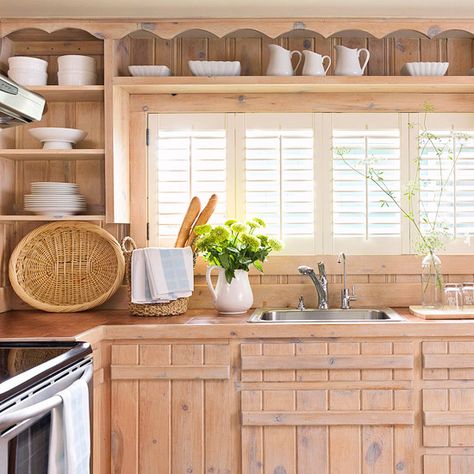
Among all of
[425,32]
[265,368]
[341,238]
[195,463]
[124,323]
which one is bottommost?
[195,463]

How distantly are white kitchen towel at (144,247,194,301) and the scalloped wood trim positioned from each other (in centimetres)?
102

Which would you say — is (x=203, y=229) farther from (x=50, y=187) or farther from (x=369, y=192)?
(x=369, y=192)

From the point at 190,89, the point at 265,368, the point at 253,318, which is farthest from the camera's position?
the point at 190,89

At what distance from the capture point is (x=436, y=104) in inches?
129

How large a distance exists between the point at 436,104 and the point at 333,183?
0.65 meters

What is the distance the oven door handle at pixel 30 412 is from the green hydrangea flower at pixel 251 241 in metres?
1.38

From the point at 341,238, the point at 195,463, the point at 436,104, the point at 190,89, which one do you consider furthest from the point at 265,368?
the point at 436,104

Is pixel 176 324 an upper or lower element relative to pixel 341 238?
lower

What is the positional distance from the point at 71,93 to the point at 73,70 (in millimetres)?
109

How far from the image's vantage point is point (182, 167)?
10.9 feet

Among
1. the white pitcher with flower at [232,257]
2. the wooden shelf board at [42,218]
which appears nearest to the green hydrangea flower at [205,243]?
the white pitcher with flower at [232,257]

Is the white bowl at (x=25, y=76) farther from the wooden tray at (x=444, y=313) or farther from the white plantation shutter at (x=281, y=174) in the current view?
the wooden tray at (x=444, y=313)

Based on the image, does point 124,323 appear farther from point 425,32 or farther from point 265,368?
point 425,32

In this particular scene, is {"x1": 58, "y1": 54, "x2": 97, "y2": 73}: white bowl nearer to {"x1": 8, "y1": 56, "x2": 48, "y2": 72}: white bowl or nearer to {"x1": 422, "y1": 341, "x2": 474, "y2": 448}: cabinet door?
{"x1": 8, "y1": 56, "x2": 48, "y2": 72}: white bowl
